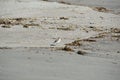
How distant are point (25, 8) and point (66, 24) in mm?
4505

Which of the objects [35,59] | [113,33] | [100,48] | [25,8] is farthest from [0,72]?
[25,8]

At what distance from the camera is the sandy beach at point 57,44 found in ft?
29.5

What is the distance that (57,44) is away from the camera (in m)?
13.3

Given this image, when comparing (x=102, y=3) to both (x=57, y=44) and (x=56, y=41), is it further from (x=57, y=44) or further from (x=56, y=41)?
(x=57, y=44)

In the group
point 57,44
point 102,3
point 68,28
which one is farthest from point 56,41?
point 102,3

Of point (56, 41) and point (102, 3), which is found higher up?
point (56, 41)

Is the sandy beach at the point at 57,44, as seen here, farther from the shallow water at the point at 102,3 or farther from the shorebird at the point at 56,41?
the shallow water at the point at 102,3

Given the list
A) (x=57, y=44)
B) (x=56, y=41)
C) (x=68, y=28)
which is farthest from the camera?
(x=68, y=28)

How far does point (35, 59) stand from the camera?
406 inches

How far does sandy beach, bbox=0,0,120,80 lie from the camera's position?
29.5ft

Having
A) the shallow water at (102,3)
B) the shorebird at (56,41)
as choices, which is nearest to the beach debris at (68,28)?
the shorebird at (56,41)

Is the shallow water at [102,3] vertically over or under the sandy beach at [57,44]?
under

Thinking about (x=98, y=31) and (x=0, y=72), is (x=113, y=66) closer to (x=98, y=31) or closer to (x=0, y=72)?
(x=0, y=72)

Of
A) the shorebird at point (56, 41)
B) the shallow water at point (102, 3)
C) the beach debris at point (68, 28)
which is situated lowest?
the shallow water at point (102, 3)
